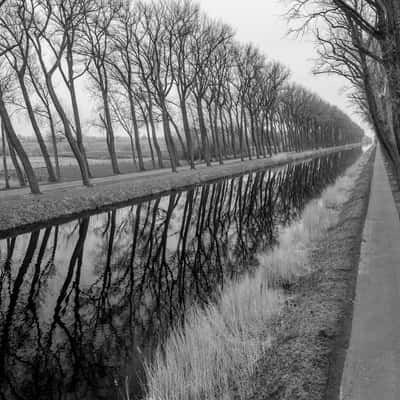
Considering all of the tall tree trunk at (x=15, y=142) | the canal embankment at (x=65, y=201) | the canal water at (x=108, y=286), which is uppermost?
the tall tree trunk at (x=15, y=142)

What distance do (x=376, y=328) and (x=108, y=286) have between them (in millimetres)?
5453

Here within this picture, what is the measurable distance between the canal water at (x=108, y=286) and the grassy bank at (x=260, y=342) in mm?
562

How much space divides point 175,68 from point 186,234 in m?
22.5

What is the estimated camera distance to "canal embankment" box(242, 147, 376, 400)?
10.8 ft

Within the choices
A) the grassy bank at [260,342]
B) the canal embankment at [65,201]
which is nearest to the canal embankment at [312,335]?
the grassy bank at [260,342]

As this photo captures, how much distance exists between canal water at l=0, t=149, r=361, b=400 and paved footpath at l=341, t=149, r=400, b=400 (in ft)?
8.17

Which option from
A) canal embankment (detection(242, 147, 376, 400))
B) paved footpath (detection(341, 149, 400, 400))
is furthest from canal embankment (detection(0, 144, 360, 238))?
paved footpath (detection(341, 149, 400, 400))

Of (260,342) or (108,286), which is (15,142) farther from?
(260,342)

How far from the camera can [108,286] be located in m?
7.61

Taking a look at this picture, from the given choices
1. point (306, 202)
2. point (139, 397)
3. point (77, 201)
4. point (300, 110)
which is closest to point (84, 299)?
point (139, 397)

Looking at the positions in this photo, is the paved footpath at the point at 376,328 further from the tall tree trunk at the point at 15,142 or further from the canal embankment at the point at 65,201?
the tall tree trunk at the point at 15,142

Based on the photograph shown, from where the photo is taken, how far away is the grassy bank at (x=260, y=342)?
137 inches

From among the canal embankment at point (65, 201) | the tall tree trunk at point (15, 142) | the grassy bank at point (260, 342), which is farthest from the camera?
the tall tree trunk at point (15, 142)

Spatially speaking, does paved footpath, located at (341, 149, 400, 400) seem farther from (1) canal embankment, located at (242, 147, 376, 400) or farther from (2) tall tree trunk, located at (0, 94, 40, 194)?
(2) tall tree trunk, located at (0, 94, 40, 194)
